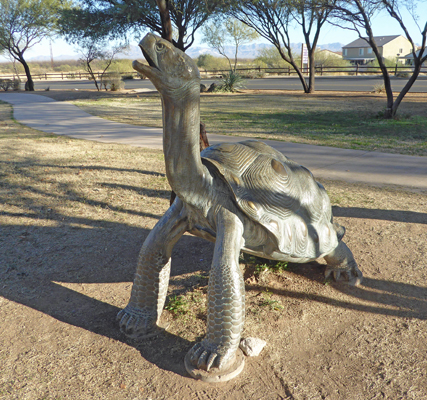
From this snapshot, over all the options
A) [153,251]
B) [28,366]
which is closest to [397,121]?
[153,251]

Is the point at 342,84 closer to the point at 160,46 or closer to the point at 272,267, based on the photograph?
the point at 272,267

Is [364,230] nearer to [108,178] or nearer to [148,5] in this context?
[108,178]

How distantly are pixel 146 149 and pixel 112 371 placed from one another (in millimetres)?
6713

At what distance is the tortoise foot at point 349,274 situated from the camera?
11.3 feet

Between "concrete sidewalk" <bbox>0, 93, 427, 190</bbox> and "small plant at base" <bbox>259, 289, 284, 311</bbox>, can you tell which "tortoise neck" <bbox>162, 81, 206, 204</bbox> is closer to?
"small plant at base" <bbox>259, 289, 284, 311</bbox>

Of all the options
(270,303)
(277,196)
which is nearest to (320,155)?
(270,303)

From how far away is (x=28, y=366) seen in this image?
8.14ft

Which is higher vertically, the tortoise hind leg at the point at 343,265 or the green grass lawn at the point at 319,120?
the green grass lawn at the point at 319,120

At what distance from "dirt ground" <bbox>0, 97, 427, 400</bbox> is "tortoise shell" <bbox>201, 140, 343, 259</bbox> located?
0.60 meters

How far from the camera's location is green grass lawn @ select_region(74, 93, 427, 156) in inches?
372

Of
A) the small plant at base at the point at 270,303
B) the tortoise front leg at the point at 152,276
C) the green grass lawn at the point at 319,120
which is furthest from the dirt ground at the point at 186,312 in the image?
the green grass lawn at the point at 319,120

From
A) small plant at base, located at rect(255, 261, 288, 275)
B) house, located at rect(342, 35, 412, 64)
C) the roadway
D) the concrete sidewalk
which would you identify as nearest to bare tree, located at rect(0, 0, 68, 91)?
the roadway

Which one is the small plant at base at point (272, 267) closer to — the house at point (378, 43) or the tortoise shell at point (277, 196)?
the tortoise shell at point (277, 196)

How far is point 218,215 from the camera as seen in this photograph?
2.43 m
